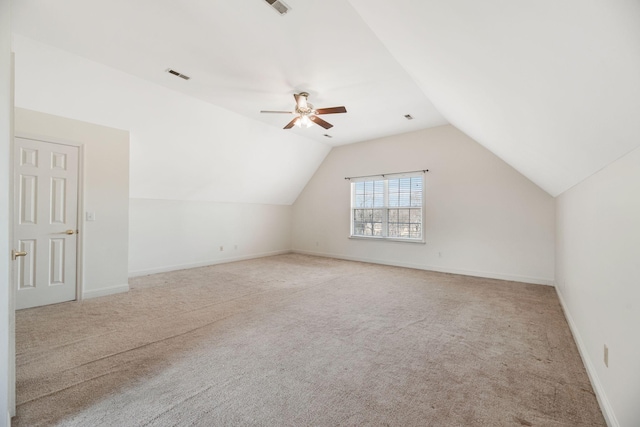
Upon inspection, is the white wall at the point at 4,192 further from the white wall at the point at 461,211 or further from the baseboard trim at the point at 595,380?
the white wall at the point at 461,211

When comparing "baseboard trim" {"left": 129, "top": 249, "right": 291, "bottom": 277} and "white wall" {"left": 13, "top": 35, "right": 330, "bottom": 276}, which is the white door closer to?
"white wall" {"left": 13, "top": 35, "right": 330, "bottom": 276}

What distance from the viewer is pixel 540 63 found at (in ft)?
3.84

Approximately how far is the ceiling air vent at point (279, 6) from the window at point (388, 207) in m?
4.25

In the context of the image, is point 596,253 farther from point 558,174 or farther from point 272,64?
point 272,64

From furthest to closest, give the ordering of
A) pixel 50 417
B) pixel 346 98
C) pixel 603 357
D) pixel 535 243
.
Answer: pixel 535 243 < pixel 346 98 < pixel 603 357 < pixel 50 417

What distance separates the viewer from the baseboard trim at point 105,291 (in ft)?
11.7

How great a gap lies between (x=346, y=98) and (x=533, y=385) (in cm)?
376

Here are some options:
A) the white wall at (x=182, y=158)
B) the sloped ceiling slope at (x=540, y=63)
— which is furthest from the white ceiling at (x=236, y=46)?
the sloped ceiling slope at (x=540, y=63)

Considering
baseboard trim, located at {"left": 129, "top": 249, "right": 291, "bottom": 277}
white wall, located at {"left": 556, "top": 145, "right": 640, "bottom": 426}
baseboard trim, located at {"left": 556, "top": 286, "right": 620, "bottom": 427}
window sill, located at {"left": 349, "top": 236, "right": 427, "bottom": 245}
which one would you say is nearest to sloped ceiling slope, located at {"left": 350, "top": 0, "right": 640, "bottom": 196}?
white wall, located at {"left": 556, "top": 145, "right": 640, "bottom": 426}

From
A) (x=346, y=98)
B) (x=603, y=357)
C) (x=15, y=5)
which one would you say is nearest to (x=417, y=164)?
(x=346, y=98)

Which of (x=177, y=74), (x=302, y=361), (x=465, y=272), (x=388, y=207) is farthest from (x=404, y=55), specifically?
(x=465, y=272)

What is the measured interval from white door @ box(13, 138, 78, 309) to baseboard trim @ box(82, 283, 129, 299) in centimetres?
14

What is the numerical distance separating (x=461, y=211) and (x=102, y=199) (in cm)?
593

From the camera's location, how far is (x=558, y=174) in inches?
109
